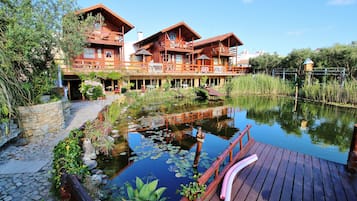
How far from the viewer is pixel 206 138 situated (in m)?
6.18

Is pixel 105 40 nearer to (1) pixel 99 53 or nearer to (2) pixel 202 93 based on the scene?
(1) pixel 99 53

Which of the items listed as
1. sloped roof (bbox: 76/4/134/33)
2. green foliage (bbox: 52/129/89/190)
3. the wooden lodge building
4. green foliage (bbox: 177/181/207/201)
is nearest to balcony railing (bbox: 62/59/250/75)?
the wooden lodge building

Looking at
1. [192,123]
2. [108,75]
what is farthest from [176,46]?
[192,123]

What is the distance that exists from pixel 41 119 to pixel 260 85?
16.2m

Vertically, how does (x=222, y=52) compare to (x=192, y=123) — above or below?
above

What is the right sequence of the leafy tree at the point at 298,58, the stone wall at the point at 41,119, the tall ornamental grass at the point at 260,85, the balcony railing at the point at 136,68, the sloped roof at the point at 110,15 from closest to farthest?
1. the stone wall at the point at 41,119
2. the balcony railing at the point at 136,68
3. the sloped roof at the point at 110,15
4. the tall ornamental grass at the point at 260,85
5. the leafy tree at the point at 298,58

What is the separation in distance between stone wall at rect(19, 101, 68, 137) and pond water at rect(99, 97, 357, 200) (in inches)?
73.4

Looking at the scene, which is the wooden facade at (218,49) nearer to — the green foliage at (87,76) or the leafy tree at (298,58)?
the leafy tree at (298,58)

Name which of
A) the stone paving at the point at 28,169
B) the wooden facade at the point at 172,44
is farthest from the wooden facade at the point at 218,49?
the stone paving at the point at 28,169

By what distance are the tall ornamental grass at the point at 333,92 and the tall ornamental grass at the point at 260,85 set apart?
7.29ft

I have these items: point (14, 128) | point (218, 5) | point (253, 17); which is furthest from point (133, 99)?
point (253, 17)

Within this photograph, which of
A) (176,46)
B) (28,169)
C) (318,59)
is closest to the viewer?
(28,169)

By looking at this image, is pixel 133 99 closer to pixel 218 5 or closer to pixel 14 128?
pixel 14 128

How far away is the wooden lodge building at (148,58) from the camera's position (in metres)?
12.7
